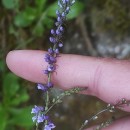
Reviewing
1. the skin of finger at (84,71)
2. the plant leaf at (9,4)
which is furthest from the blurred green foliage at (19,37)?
the skin of finger at (84,71)

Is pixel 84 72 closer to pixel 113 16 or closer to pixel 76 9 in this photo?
pixel 76 9

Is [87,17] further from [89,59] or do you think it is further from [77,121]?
[89,59]

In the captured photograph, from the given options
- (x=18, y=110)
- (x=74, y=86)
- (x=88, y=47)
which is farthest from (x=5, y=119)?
(x=74, y=86)

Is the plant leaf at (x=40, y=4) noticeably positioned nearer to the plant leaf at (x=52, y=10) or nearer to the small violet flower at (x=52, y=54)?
the plant leaf at (x=52, y=10)

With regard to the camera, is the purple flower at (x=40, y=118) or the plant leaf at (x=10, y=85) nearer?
the purple flower at (x=40, y=118)

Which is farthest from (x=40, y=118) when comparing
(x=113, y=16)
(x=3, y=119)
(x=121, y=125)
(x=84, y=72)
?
(x=113, y=16)

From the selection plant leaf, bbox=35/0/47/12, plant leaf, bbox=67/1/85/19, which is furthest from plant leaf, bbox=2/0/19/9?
plant leaf, bbox=67/1/85/19

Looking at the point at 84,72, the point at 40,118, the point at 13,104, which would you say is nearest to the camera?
the point at 40,118

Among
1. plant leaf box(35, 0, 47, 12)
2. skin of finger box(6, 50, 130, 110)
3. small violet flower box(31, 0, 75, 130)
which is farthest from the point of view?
plant leaf box(35, 0, 47, 12)

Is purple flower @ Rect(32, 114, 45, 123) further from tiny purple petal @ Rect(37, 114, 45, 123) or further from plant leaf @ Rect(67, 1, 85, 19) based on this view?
plant leaf @ Rect(67, 1, 85, 19)

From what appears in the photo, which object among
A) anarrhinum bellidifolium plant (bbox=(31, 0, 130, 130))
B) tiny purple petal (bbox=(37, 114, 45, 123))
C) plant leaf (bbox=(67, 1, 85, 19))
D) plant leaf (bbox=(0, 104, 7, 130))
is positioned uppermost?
plant leaf (bbox=(67, 1, 85, 19))
